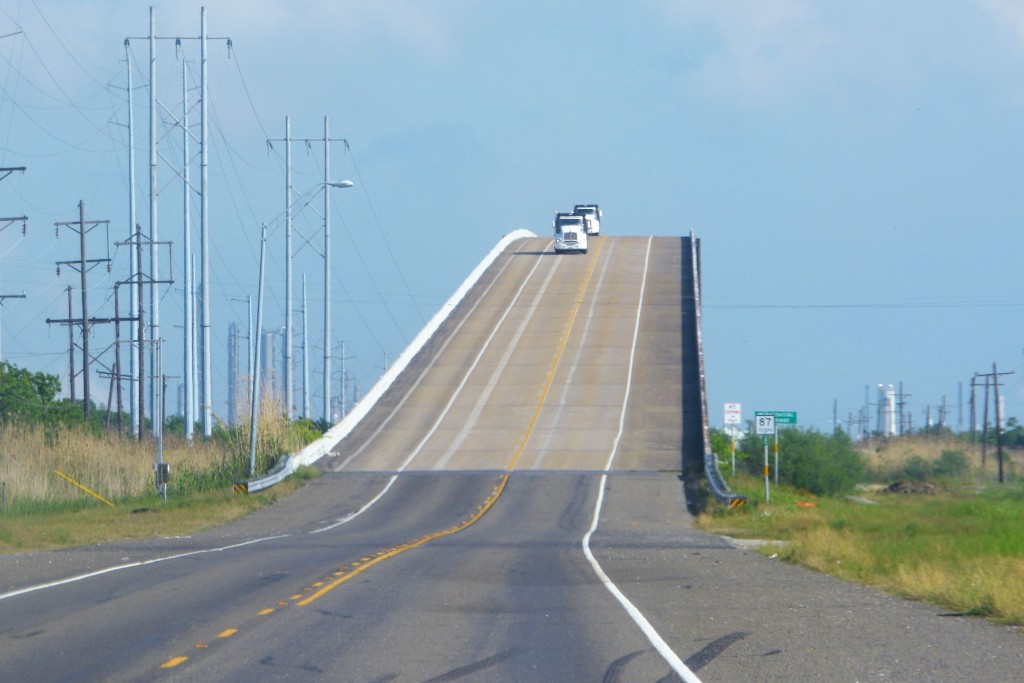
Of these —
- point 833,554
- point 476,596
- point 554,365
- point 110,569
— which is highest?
point 554,365

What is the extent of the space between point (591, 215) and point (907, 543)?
211ft

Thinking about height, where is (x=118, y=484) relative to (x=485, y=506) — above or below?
above

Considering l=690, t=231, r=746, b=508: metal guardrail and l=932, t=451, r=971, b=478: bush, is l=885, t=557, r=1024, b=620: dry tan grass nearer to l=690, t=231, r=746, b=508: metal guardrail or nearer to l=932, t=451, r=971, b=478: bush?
l=690, t=231, r=746, b=508: metal guardrail

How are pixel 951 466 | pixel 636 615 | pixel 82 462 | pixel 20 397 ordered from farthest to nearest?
pixel 951 466
pixel 20 397
pixel 82 462
pixel 636 615

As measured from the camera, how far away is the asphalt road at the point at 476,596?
980 centimetres

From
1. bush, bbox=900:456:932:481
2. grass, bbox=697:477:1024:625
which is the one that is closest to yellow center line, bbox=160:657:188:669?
grass, bbox=697:477:1024:625

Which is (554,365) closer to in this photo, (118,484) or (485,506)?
(485,506)

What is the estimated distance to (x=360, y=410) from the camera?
47906mm

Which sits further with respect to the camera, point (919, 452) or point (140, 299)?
point (919, 452)

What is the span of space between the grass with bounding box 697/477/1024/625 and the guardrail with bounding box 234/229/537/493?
13632 mm

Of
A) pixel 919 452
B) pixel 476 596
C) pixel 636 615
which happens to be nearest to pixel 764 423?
pixel 476 596

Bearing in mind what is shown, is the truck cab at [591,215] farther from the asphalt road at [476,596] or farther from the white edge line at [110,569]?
the white edge line at [110,569]

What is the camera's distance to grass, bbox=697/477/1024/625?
14.1 metres

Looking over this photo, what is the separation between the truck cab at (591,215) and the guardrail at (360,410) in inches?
513
